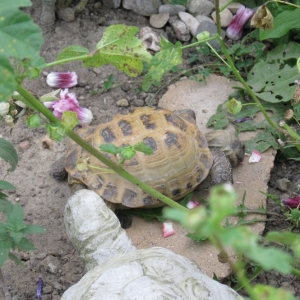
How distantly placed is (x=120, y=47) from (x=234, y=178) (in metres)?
1.53

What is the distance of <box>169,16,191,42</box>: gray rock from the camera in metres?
3.97

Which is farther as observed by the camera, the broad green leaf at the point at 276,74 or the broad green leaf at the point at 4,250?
the broad green leaf at the point at 276,74

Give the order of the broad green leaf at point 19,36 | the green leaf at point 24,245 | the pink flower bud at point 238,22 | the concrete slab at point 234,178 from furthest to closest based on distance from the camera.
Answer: the pink flower bud at point 238,22 < the concrete slab at point 234,178 < the green leaf at point 24,245 < the broad green leaf at point 19,36

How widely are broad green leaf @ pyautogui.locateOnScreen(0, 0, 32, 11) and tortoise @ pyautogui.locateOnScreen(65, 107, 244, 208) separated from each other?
5.49 feet

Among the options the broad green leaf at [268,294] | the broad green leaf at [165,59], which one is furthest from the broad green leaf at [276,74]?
the broad green leaf at [268,294]

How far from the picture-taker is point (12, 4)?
135 centimetres

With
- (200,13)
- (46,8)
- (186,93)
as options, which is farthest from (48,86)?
(200,13)

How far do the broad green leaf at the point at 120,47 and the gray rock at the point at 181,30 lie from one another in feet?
6.41

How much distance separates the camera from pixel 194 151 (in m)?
3.19

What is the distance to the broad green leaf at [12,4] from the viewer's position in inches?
52.6

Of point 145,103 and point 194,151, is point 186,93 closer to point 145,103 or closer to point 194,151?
point 145,103

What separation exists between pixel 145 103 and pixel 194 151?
24.3 inches

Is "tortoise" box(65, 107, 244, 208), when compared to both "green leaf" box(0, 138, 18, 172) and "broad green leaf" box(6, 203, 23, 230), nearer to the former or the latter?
"green leaf" box(0, 138, 18, 172)

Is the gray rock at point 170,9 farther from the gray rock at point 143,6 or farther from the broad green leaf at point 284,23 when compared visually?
the broad green leaf at point 284,23
